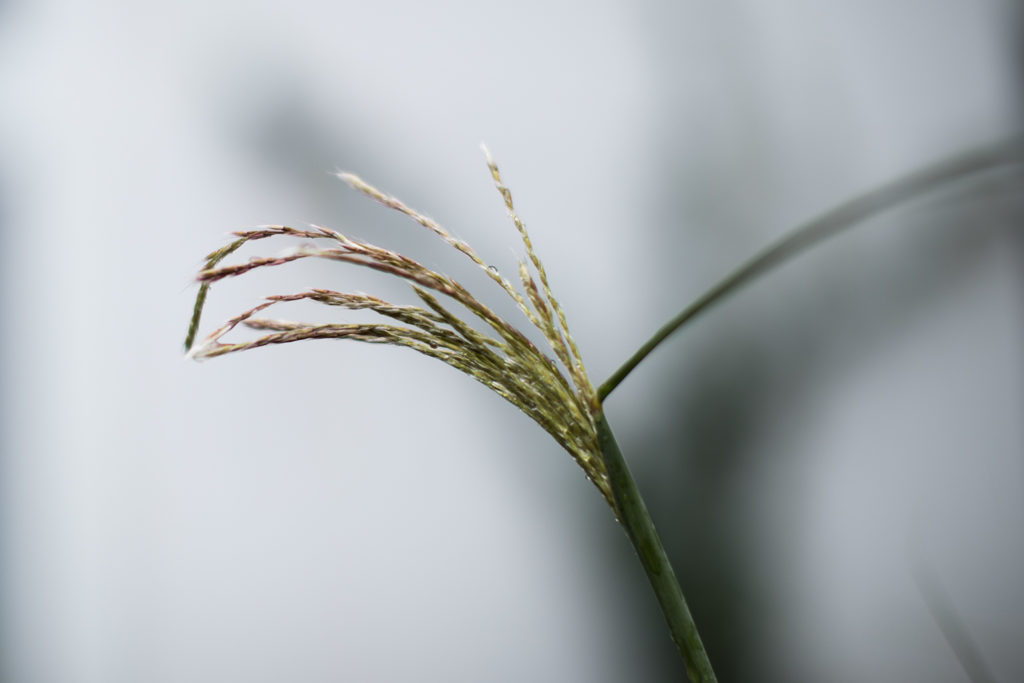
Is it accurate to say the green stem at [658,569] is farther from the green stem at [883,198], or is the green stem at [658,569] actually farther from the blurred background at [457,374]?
the blurred background at [457,374]

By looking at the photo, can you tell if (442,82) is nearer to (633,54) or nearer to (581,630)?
(633,54)

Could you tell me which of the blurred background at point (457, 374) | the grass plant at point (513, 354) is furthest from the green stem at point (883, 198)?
the blurred background at point (457, 374)

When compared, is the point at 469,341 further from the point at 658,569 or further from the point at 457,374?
the point at 457,374

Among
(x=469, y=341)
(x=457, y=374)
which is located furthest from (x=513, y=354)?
(x=457, y=374)

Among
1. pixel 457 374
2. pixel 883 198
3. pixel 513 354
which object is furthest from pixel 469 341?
pixel 457 374

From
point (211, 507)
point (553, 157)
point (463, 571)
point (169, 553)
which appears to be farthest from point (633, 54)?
point (169, 553)

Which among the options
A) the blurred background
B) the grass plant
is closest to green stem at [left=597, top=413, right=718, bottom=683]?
the grass plant

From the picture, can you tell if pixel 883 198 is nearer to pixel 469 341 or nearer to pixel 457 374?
pixel 469 341

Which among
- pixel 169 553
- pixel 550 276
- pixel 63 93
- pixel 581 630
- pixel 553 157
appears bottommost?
pixel 581 630

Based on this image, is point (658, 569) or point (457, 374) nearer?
point (658, 569)
